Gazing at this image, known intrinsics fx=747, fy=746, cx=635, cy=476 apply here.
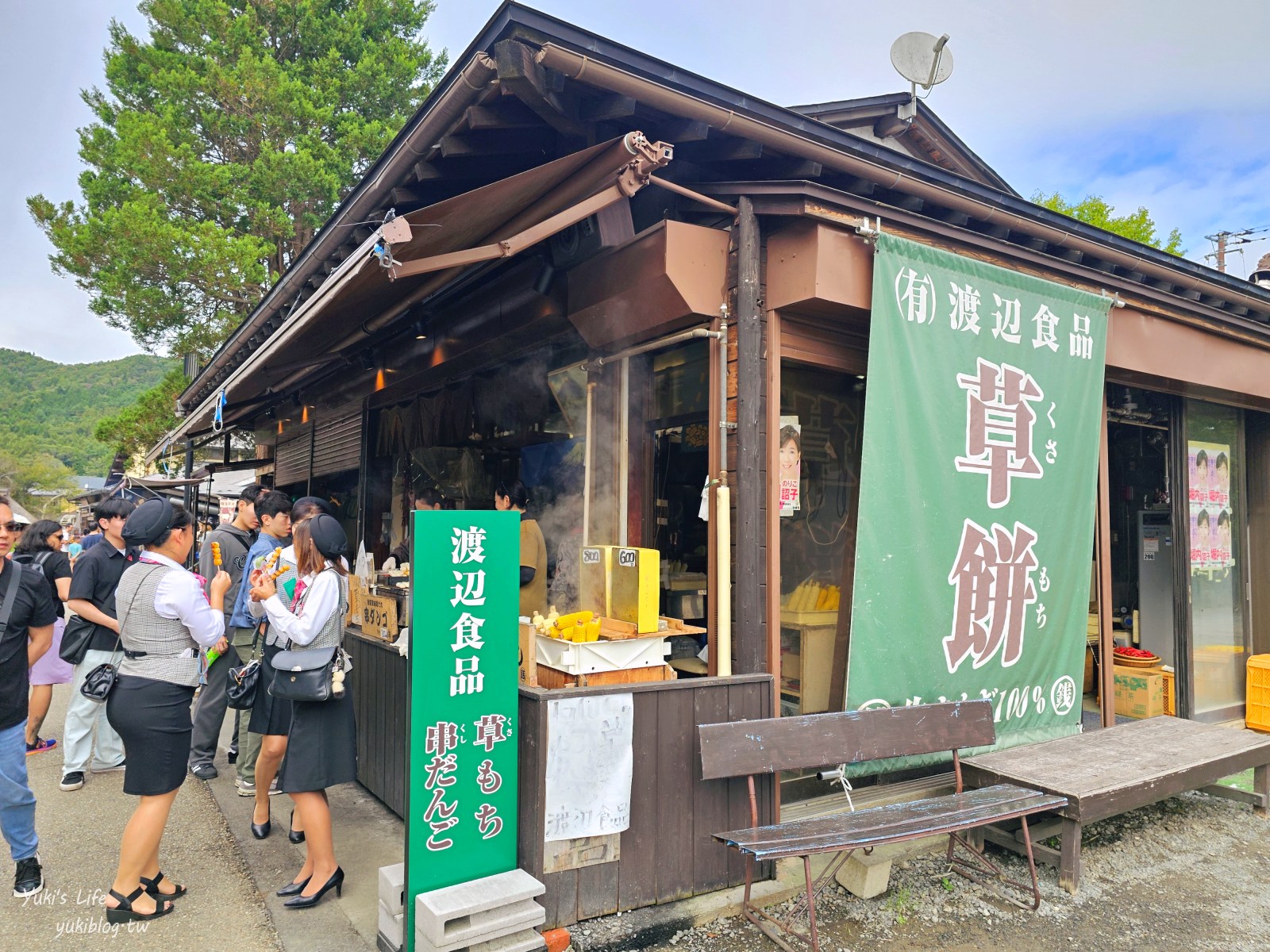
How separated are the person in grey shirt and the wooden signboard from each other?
1.02 meters

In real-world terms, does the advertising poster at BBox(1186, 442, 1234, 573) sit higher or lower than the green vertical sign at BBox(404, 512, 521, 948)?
higher

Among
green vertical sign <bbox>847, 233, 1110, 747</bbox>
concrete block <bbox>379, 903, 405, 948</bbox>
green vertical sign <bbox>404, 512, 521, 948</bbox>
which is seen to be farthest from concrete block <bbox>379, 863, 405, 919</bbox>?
green vertical sign <bbox>847, 233, 1110, 747</bbox>

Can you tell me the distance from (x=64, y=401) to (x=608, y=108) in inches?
3369

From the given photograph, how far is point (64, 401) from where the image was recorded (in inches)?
2766

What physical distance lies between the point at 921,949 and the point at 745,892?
33.3 inches

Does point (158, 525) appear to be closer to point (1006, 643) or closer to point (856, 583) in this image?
point (856, 583)

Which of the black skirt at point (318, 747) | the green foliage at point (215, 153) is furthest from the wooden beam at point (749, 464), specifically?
the green foliage at point (215, 153)

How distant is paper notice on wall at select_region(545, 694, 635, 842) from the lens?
3.41 m

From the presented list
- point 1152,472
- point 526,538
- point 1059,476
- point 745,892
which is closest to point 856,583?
point 745,892

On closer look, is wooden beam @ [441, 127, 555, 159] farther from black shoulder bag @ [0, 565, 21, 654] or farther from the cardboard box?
the cardboard box

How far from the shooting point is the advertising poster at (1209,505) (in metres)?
7.37

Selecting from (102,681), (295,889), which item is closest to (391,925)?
(295,889)

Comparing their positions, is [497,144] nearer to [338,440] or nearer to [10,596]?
[10,596]

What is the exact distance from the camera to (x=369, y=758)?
528 centimetres
